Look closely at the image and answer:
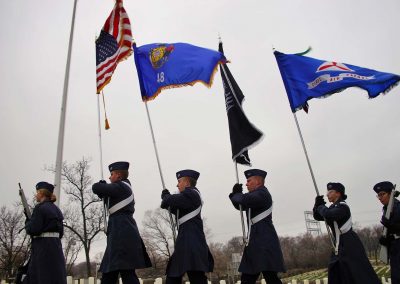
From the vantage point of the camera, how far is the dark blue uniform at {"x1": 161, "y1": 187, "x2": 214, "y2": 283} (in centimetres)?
583

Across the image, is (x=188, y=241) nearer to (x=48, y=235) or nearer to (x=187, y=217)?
(x=187, y=217)

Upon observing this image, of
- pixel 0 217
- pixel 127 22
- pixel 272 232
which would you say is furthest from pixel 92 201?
pixel 272 232

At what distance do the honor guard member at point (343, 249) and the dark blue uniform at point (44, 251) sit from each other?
13.2 feet

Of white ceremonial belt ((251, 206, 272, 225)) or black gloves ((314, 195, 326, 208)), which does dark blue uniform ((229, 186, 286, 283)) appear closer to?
white ceremonial belt ((251, 206, 272, 225))

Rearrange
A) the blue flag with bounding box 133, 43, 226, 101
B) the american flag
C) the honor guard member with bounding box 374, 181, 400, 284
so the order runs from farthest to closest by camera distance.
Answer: the american flag < the blue flag with bounding box 133, 43, 226, 101 < the honor guard member with bounding box 374, 181, 400, 284

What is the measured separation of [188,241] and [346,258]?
93.1 inches

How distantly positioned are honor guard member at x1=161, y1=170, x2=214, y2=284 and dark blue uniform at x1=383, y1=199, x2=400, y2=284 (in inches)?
113

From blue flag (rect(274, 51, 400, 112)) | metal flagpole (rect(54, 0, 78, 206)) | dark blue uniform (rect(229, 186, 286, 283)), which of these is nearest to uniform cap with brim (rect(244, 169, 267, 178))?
dark blue uniform (rect(229, 186, 286, 283))

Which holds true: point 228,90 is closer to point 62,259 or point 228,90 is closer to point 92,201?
point 62,259

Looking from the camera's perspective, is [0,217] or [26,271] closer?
[26,271]

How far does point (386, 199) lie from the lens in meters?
6.74

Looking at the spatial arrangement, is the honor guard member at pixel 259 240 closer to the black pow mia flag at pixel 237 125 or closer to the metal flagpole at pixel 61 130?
the black pow mia flag at pixel 237 125

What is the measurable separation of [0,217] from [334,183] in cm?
3599

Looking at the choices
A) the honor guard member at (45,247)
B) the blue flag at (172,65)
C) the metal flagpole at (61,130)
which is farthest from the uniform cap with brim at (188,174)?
the metal flagpole at (61,130)
